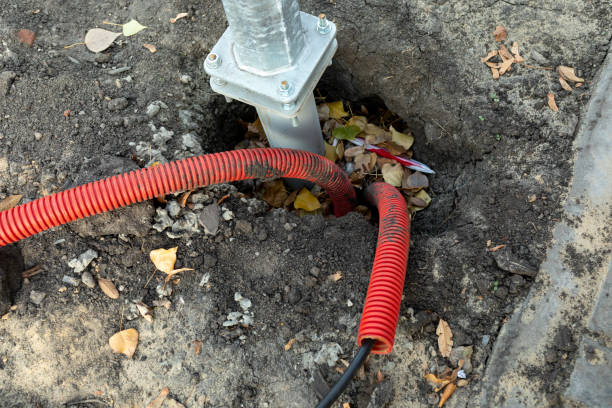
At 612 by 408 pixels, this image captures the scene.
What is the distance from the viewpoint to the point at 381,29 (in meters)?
2.92

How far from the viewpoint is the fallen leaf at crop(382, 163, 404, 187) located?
316 cm

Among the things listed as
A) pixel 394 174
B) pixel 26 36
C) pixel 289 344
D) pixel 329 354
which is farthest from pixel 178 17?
pixel 329 354

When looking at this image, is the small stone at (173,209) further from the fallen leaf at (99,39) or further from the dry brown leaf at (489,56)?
the dry brown leaf at (489,56)

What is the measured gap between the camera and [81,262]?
232 cm

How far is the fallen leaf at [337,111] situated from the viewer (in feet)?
11.2

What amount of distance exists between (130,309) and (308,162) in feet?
3.78

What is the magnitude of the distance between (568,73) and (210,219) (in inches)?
84.0

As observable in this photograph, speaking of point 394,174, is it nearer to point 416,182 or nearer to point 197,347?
point 416,182

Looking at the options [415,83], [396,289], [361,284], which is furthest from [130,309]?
[415,83]

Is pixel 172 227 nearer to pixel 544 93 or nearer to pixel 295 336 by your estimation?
pixel 295 336

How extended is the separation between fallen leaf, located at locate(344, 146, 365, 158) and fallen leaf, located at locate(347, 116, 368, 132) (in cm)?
16

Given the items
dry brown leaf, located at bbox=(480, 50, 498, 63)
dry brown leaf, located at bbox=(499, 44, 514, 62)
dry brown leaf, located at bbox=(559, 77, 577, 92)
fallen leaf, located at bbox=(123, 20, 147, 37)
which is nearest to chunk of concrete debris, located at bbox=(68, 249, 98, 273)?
fallen leaf, located at bbox=(123, 20, 147, 37)

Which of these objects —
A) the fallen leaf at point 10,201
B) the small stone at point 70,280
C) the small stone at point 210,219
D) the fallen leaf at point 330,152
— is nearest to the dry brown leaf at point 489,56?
the fallen leaf at point 330,152

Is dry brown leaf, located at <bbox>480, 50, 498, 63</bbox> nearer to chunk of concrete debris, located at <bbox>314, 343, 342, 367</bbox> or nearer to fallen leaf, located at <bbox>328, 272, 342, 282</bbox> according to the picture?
fallen leaf, located at <bbox>328, 272, 342, 282</bbox>
